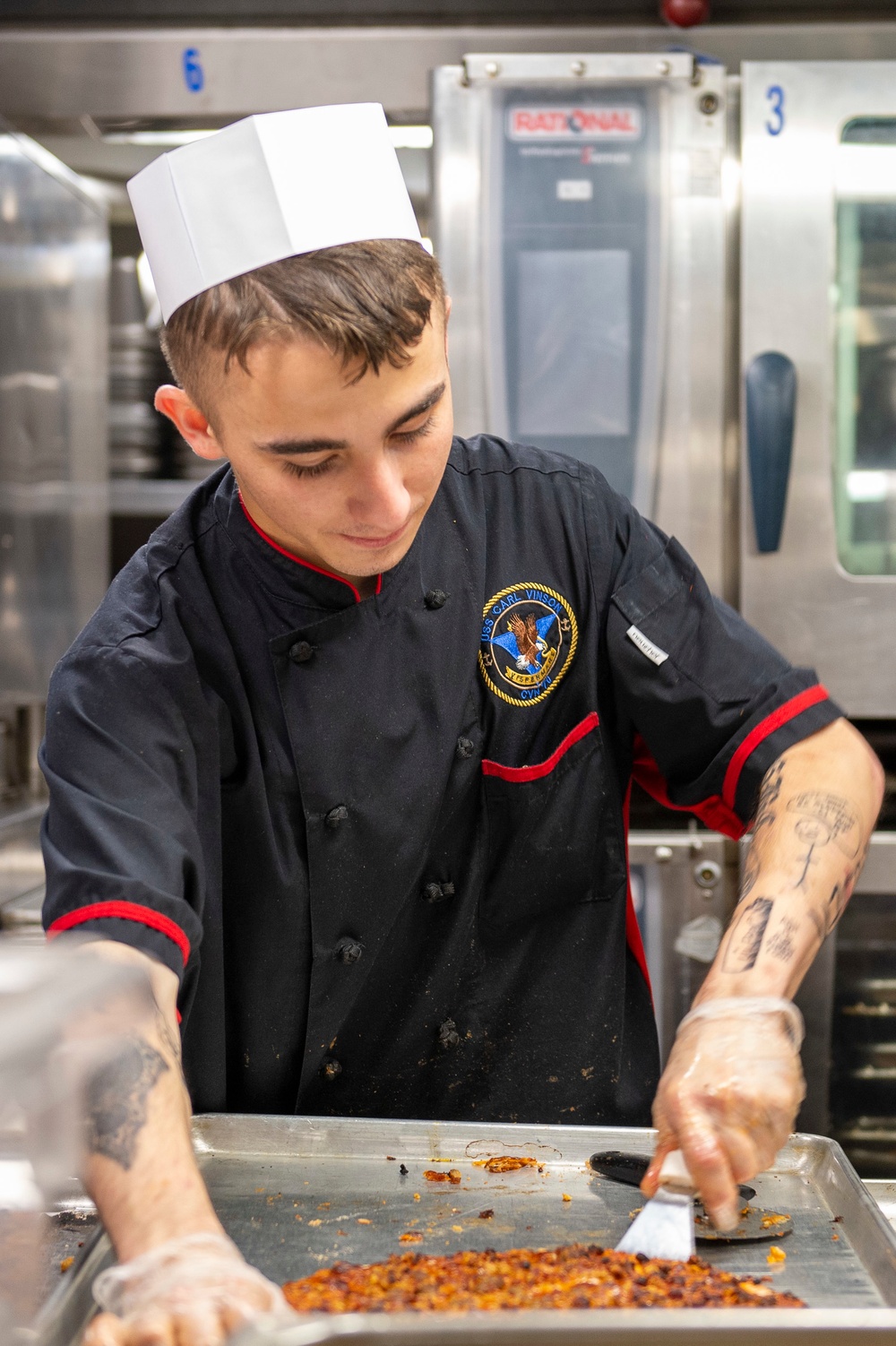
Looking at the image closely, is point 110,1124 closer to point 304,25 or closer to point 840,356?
point 840,356

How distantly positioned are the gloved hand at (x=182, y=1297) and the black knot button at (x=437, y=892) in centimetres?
52

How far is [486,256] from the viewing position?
2.30m

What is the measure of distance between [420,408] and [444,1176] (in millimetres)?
674

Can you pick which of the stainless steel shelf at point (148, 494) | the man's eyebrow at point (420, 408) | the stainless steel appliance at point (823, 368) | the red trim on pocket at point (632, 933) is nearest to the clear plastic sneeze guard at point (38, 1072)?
the man's eyebrow at point (420, 408)

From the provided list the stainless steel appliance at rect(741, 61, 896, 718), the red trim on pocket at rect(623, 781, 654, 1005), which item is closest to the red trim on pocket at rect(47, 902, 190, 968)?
the red trim on pocket at rect(623, 781, 654, 1005)

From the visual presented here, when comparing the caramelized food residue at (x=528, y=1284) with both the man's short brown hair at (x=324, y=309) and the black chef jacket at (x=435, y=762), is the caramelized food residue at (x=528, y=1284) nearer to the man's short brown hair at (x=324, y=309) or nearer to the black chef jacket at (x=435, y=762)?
the black chef jacket at (x=435, y=762)

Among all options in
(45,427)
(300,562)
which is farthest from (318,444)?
(45,427)

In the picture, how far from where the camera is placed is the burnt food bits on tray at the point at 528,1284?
0.92 meters

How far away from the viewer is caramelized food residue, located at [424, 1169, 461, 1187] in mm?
1143

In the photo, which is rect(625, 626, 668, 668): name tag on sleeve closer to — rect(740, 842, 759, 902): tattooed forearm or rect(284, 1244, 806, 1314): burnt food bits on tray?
rect(740, 842, 759, 902): tattooed forearm

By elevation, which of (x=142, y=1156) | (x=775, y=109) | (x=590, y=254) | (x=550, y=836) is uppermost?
(x=775, y=109)

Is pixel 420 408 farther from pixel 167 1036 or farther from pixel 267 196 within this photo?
pixel 167 1036

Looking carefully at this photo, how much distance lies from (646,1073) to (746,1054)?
0.46 meters

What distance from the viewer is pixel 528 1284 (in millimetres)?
956
